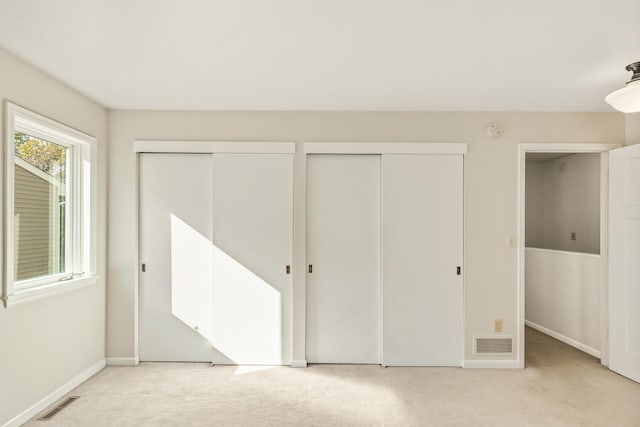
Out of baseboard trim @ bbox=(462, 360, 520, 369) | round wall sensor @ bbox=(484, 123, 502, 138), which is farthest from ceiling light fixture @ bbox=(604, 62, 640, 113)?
baseboard trim @ bbox=(462, 360, 520, 369)

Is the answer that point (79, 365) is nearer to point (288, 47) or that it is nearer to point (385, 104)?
point (288, 47)

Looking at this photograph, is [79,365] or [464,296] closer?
[79,365]

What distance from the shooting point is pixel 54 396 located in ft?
8.84

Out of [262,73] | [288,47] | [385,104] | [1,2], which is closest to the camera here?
[1,2]

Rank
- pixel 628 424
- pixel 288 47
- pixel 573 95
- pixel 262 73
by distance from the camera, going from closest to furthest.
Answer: pixel 288 47, pixel 628 424, pixel 262 73, pixel 573 95

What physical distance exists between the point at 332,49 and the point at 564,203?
422 cm

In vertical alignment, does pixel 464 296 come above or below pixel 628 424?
above

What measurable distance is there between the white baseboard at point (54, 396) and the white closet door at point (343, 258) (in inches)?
74.6

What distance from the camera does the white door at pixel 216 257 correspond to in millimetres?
3400

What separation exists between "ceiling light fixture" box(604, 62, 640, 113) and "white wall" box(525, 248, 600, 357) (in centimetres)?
208

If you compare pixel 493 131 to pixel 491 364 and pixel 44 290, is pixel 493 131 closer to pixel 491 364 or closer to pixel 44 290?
pixel 491 364

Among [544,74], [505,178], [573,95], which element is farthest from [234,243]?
[573,95]

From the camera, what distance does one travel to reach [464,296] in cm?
340

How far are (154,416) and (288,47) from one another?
8.58 feet
